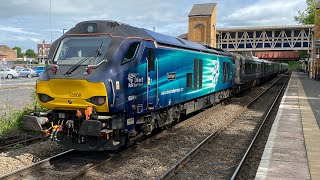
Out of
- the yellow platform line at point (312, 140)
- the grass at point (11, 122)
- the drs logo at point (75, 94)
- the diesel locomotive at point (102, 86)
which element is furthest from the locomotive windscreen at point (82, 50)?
the yellow platform line at point (312, 140)

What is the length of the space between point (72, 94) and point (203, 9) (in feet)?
190

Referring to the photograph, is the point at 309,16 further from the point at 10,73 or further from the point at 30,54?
the point at 30,54

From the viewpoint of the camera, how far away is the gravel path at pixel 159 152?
738 centimetres

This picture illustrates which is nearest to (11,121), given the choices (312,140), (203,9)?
(312,140)

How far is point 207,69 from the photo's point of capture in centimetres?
1457

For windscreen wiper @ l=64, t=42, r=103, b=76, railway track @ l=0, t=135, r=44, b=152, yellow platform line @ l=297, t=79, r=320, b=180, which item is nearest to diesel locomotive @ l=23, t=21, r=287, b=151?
windscreen wiper @ l=64, t=42, r=103, b=76

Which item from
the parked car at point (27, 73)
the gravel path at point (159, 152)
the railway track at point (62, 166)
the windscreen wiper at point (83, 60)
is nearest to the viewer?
the railway track at point (62, 166)

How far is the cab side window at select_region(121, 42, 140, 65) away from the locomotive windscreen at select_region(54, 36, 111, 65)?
19.3 inches

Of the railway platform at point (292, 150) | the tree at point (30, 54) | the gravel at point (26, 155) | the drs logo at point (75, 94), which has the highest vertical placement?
the tree at point (30, 54)

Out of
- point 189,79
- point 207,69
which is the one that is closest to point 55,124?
point 189,79

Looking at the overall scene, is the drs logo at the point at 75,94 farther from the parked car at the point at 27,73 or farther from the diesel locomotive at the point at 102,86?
the parked car at the point at 27,73

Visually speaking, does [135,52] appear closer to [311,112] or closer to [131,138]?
[131,138]

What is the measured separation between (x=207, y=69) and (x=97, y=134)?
27.3ft

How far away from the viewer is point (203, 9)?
6284 centimetres
